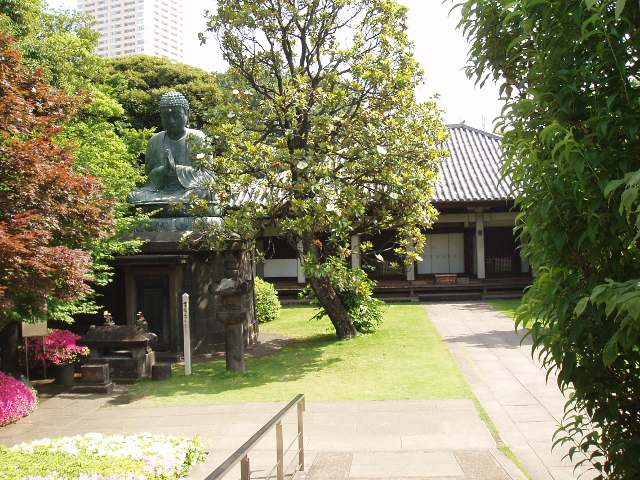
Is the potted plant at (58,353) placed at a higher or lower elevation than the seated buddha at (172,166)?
lower

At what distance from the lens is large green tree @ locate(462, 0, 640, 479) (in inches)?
105

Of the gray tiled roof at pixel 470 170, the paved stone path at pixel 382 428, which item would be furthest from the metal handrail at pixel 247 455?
the gray tiled roof at pixel 470 170

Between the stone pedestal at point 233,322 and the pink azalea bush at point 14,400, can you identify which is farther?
the stone pedestal at point 233,322

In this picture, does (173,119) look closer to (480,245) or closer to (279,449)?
(279,449)

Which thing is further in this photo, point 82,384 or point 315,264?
point 315,264

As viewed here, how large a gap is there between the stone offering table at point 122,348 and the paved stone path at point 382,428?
1.42ft

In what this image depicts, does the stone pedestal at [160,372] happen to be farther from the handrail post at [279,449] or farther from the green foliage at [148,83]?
the green foliage at [148,83]

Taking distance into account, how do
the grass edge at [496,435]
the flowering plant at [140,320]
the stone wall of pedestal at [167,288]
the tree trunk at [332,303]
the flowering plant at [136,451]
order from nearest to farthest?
the flowering plant at [136,451] < the grass edge at [496,435] < the flowering plant at [140,320] < the stone wall of pedestal at [167,288] < the tree trunk at [332,303]

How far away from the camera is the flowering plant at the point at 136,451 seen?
4797mm

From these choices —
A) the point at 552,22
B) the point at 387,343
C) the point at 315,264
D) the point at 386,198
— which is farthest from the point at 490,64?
the point at 387,343

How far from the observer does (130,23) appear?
109 metres

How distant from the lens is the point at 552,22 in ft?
9.57

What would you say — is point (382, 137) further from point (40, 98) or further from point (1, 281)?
point (1, 281)

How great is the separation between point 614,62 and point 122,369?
8.90m
